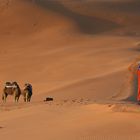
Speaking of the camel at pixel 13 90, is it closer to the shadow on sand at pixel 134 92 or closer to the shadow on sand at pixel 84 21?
the shadow on sand at pixel 134 92

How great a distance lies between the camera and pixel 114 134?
9086 millimetres

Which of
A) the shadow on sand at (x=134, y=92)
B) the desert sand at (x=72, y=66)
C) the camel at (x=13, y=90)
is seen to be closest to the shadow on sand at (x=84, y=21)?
the desert sand at (x=72, y=66)

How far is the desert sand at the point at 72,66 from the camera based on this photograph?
9.94m

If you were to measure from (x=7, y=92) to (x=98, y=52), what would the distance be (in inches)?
456

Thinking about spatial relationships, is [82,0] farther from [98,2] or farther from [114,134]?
[114,134]

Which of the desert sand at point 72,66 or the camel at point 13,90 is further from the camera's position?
the camel at point 13,90

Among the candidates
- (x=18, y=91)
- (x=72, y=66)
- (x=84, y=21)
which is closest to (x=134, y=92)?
(x=18, y=91)

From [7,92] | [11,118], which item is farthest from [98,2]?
[11,118]

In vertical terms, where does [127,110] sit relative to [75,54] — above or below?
below

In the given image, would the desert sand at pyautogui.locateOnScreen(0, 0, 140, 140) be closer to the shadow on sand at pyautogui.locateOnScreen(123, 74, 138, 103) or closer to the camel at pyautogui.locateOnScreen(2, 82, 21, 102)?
the shadow on sand at pyautogui.locateOnScreen(123, 74, 138, 103)

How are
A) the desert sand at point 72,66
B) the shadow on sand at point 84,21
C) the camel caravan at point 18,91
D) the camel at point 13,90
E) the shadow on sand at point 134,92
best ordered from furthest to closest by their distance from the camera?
1. the shadow on sand at point 84,21
2. the shadow on sand at point 134,92
3. the camel at point 13,90
4. the camel caravan at point 18,91
5. the desert sand at point 72,66

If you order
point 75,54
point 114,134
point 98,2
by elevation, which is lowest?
point 114,134

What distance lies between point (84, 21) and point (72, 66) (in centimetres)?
1427

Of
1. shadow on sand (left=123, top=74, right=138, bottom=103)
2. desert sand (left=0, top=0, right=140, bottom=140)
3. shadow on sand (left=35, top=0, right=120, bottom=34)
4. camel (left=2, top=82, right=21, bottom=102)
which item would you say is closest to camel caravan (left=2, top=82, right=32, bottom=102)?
camel (left=2, top=82, right=21, bottom=102)
